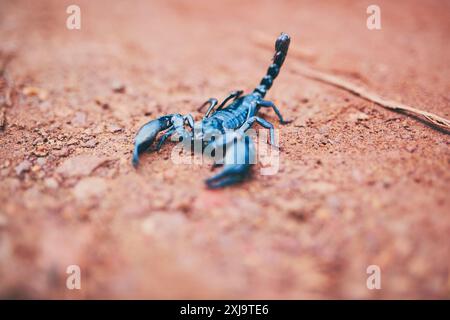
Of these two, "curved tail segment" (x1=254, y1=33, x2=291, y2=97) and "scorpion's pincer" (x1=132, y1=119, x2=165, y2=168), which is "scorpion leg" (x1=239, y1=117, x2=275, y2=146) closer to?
"curved tail segment" (x1=254, y1=33, x2=291, y2=97)

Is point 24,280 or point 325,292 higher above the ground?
point 24,280

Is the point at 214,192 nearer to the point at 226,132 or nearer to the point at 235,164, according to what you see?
the point at 235,164

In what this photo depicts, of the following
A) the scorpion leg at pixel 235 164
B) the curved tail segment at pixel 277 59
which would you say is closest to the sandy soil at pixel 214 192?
the scorpion leg at pixel 235 164

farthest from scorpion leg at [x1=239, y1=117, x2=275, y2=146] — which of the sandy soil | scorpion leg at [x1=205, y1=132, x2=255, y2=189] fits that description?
scorpion leg at [x1=205, y1=132, x2=255, y2=189]

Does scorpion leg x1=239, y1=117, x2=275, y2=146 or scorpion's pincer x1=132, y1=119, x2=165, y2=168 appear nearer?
scorpion's pincer x1=132, y1=119, x2=165, y2=168

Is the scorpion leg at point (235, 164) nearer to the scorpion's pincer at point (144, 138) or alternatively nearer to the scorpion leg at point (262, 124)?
the scorpion leg at point (262, 124)
